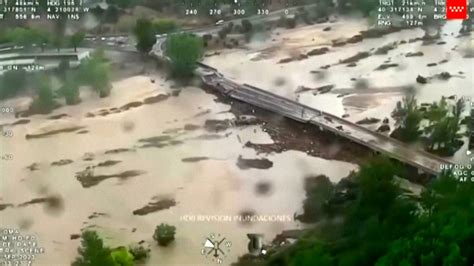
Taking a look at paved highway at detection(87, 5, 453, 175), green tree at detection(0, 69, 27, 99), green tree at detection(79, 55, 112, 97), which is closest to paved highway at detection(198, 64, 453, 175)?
paved highway at detection(87, 5, 453, 175)

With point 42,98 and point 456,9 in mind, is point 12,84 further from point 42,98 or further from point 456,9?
point 456,9

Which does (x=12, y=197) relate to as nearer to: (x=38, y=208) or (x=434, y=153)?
(x=38, y=208)

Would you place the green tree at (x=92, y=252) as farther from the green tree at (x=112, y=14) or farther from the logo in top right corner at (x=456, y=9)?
the logo in top right corner at (x=456, y=9)

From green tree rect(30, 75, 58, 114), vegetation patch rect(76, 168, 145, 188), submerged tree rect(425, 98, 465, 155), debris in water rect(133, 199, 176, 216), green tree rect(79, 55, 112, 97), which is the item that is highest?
green tree rect(79, 55, 112, 97)

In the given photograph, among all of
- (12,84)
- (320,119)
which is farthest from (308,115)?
(12,84)

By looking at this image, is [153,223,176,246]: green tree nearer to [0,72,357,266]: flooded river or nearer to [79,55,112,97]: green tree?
[0,72,357,266]: flooded river
